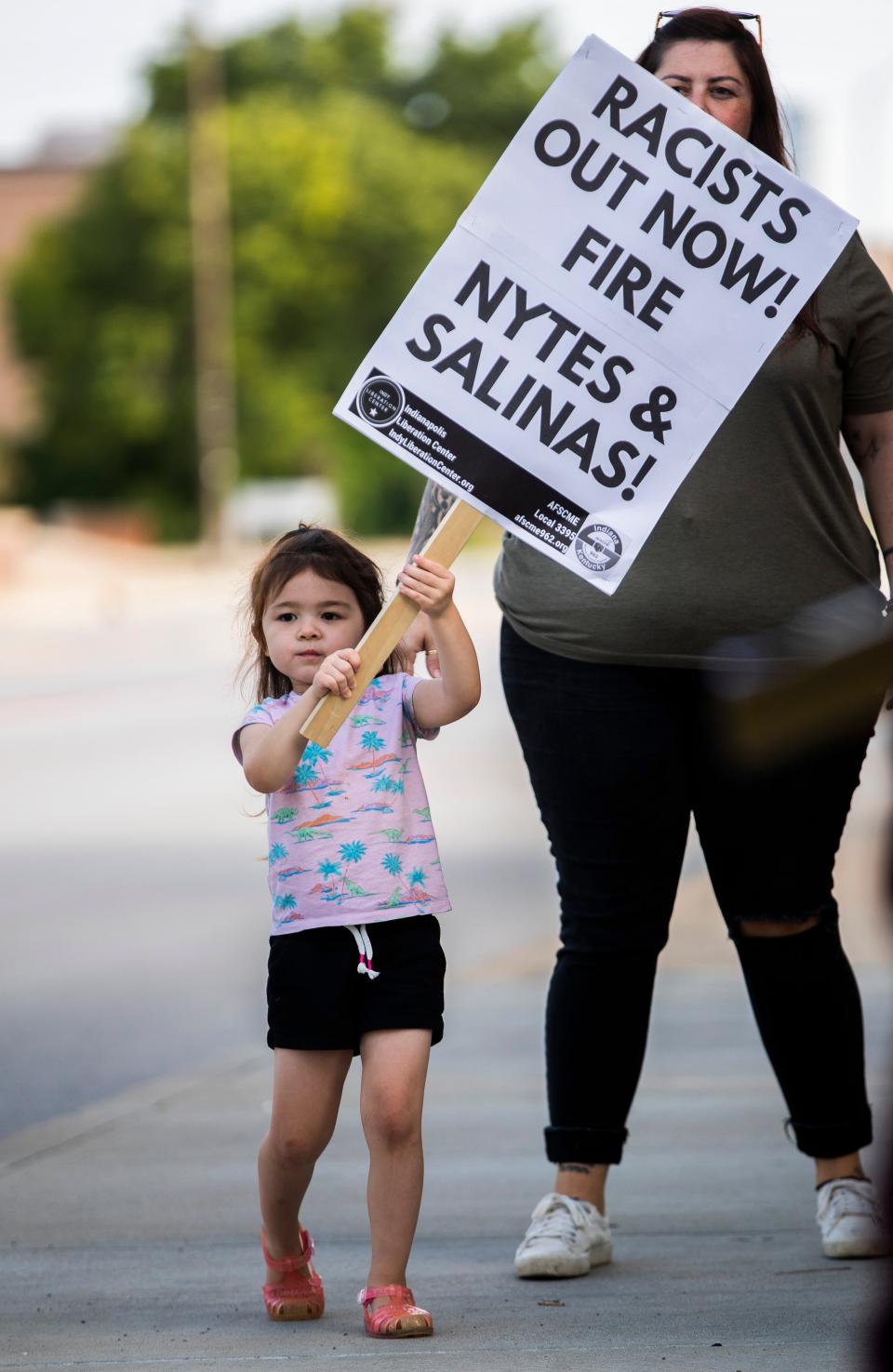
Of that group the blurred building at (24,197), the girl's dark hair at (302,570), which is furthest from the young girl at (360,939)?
the blurred building at (24,197)

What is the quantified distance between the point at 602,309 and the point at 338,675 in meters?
0.63

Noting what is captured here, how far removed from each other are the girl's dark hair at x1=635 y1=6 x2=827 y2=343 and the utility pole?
122 ft

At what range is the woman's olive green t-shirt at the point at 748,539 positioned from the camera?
3.14 meters

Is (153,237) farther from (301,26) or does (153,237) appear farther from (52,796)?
(52,796)

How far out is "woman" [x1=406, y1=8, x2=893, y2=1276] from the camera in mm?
3121

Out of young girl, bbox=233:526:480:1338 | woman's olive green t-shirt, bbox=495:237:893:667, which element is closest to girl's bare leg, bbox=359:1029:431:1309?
young girl, bbox=233:526:480:1338

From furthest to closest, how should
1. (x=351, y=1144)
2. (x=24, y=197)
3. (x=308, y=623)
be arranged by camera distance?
(x=24, y=197), (x=351, y=1144), (x=308, y=623)

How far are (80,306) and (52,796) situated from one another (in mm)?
36927

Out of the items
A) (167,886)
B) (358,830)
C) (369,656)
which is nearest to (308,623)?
(369,656)

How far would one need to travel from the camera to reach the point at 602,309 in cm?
296

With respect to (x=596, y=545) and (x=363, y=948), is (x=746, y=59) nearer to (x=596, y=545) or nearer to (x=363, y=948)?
(x=596, y=545)

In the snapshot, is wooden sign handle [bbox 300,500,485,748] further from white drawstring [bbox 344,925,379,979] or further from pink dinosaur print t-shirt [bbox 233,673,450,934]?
white drawstring [bbox 344,925,379,979]

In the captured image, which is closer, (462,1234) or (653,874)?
(653,874)

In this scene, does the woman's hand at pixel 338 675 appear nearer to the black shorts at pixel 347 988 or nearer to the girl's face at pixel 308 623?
the girl's face at pixel 308 623
